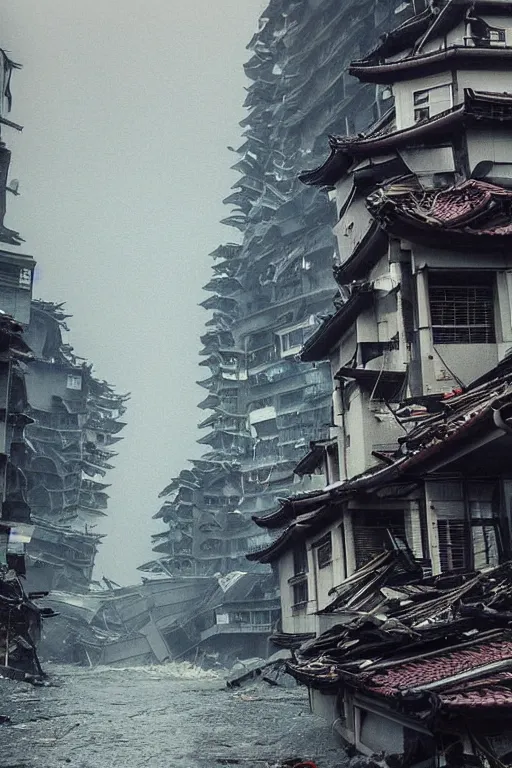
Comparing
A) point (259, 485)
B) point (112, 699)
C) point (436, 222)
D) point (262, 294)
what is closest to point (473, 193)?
point (436, 222)

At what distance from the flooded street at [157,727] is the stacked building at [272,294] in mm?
30614

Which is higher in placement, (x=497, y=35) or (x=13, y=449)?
(x=497, y=35)

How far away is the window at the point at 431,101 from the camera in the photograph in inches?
1134

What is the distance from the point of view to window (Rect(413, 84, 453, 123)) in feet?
94.5

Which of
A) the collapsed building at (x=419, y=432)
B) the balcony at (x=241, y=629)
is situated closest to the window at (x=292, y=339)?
the balcony at (x=241, y=629)

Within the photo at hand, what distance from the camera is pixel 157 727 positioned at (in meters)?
25.5

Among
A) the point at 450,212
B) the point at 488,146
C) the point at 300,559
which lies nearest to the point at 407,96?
the point at 488,146

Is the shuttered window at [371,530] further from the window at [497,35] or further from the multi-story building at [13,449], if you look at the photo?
the multi-story building at [13,449]

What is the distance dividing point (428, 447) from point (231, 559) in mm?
54563

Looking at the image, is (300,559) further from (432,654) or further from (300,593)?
(432,654)

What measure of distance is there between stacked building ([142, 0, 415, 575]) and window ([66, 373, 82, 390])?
37.3 feet

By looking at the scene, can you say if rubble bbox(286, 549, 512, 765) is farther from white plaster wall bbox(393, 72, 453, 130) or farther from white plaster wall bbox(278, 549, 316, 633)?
white plaster wall bbox(393, 72, 453, 130)

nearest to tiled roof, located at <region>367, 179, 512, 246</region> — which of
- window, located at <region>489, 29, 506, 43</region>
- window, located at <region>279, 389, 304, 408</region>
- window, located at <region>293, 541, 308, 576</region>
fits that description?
window, located at <region>489, 29, 506, 43</region>

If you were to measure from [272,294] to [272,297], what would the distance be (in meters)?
0.27
